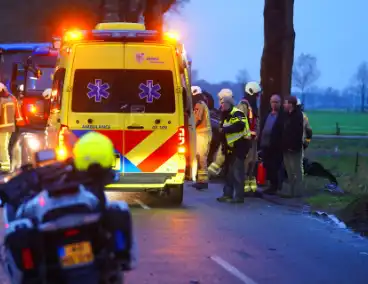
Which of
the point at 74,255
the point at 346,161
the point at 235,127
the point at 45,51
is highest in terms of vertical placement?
the point at 45,51

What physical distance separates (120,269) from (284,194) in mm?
9175

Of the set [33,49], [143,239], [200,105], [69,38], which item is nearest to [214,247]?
[143,239]

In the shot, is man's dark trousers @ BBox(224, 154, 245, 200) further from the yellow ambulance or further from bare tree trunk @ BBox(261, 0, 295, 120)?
bare tree trunk @ BBox(261, 0, 295, 120)

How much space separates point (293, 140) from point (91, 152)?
8.75 meters

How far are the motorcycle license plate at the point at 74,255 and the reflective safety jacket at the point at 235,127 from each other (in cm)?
800

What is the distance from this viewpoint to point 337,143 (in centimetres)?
3291

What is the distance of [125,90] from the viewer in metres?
12.1

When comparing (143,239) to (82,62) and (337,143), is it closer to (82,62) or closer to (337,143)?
(82,62)

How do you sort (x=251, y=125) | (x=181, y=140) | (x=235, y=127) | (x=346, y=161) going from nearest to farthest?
(x=181, y=140) → (x=235, y=127) → (x=251, y=125) → (x=346, y=161)

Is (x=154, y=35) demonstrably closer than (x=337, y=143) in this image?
Yes

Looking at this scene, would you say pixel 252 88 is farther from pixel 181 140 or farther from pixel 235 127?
pixel 181 140

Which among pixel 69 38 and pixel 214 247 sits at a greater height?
pixel 69 38

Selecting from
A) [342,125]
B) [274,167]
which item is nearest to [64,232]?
[274,167]

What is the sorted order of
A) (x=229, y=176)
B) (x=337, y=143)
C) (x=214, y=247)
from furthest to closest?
(x=337, y=143) < (x=229, y=176) < (x=214, y=247)
